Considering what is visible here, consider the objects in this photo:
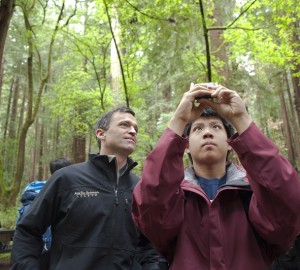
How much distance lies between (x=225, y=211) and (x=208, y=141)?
17.3 inches

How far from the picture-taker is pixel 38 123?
2284 centimetres

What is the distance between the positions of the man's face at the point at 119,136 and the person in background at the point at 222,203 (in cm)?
139

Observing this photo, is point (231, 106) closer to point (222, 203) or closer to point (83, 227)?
point (222, 203)

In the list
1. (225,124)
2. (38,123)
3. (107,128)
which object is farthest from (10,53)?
(225,124)

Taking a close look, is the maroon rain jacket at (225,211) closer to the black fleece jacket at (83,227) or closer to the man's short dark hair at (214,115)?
the man's short dark hair at (214,115)

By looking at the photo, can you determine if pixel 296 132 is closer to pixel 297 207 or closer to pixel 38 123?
pixel 38 123

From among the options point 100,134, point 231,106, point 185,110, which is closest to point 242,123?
point 231,106

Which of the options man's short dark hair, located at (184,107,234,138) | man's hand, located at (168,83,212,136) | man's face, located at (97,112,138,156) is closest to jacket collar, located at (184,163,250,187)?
man's short dark hair, located at (184,107,234,138)

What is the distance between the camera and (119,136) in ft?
10.5

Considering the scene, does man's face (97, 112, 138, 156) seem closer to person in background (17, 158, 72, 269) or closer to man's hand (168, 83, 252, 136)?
person in background (17, 158, 72, 269)

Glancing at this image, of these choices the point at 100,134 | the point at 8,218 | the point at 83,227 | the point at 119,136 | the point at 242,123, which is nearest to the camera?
the point at 242,123

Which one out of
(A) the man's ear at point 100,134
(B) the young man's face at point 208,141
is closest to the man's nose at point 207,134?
(B) the young man's face at point 208,141

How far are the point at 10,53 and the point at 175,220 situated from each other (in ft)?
66.3

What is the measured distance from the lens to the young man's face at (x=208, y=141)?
6.54ft
